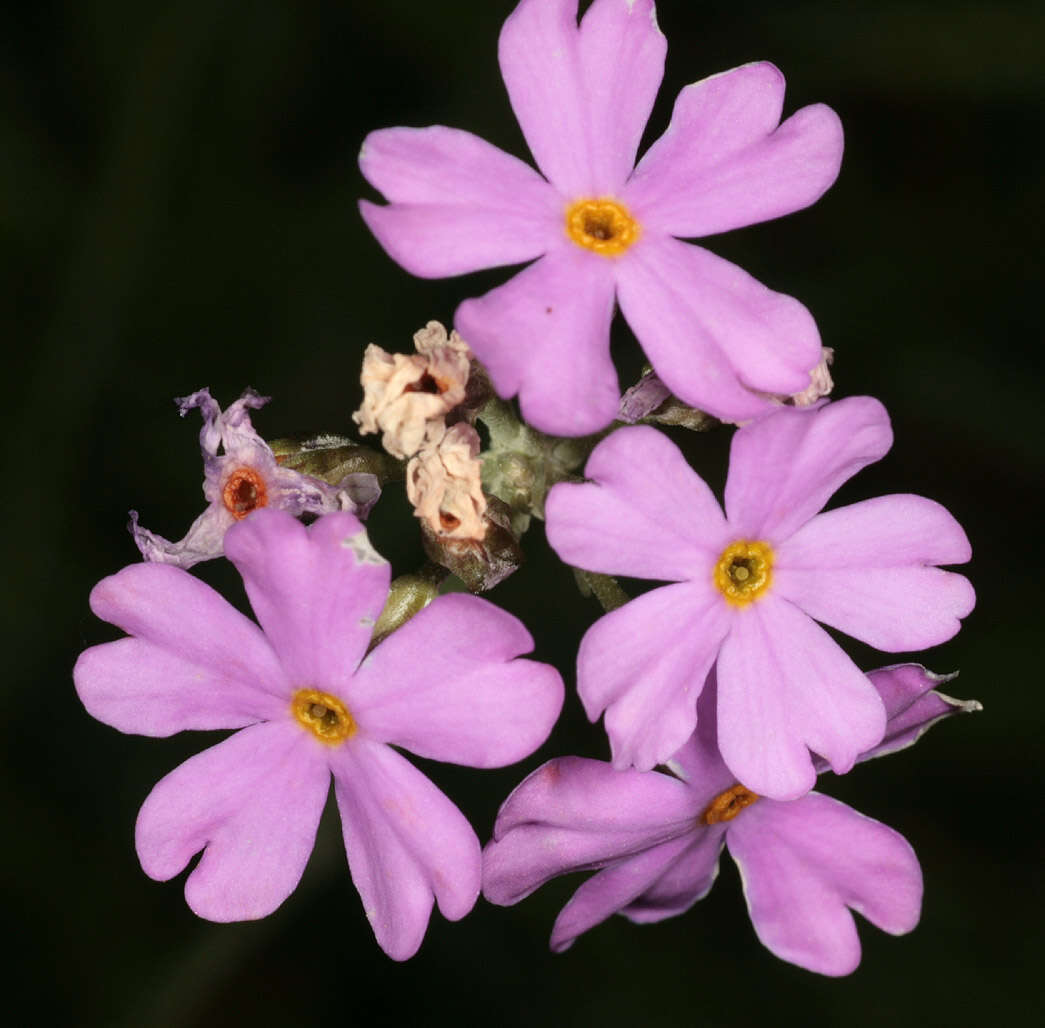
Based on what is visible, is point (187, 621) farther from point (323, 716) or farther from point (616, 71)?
point (616, 71)

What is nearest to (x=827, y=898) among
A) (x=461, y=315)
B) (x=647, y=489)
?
(x=647, y=489)

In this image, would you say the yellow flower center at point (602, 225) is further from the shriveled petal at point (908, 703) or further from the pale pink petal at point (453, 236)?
the shriveled petal at point (908, 703)

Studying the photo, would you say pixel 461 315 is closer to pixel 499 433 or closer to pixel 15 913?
pixel 499 433

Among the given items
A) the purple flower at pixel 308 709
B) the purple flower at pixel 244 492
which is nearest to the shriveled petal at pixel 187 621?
the purple flower at pixel 308 709

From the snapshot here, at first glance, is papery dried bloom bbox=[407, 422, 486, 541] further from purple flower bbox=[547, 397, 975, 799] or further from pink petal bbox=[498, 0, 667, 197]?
pink petal bbox=[498, 0, 667, 197]

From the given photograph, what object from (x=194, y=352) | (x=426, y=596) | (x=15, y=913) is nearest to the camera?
(x=426, y=596)

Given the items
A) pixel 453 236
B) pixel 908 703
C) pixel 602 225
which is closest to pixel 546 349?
pixel 453 236
